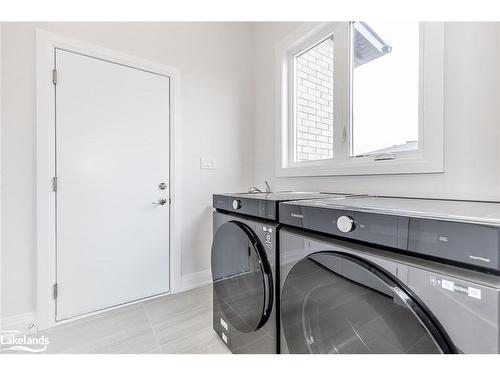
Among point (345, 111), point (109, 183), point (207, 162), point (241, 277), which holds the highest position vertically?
point (345, 111)

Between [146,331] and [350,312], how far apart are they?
1440 millimetres

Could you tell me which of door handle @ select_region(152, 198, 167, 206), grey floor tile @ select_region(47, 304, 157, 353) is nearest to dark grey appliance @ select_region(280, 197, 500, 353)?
grey floor tile @ select_region(47, 304, 157, 353)

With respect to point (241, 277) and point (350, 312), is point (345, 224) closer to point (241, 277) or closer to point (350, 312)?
point (350, 312)

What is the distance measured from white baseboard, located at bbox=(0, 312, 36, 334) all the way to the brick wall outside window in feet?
7.39

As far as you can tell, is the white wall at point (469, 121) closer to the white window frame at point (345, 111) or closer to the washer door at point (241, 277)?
the white window frame at point (345, 111)

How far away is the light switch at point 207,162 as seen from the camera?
225 cm

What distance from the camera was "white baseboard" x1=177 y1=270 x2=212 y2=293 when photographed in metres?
2.15

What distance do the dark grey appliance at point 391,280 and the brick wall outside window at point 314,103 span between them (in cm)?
119

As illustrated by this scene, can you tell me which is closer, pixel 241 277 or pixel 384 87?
pixel 241 277

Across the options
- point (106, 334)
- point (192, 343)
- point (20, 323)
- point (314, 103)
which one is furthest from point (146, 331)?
point (314, 103)

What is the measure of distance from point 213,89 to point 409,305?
7.48 ft

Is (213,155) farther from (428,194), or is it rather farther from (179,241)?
(428,194)

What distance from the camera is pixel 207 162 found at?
2.28 metres
